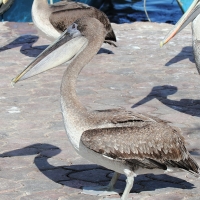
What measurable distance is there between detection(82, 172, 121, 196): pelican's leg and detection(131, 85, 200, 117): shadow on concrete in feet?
7.32

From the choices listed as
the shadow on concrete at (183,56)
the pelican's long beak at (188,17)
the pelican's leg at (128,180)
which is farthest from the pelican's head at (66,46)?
the shadow on concrete at (183,56)

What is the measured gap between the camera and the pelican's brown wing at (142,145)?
12.9 ft

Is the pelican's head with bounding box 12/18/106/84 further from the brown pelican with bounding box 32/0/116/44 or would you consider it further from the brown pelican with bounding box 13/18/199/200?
the brown pelican with bounding box 32/0/116/44

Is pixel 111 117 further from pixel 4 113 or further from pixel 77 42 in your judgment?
pixel 4 113

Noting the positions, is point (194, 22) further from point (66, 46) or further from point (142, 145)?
point (142, 145)

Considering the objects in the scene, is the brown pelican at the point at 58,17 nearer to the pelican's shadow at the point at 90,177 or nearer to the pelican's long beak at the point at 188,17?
the pelican's long beak at the point at 188,17

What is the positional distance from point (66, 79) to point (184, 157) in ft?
3.22

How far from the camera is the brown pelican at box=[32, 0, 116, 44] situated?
8.80m

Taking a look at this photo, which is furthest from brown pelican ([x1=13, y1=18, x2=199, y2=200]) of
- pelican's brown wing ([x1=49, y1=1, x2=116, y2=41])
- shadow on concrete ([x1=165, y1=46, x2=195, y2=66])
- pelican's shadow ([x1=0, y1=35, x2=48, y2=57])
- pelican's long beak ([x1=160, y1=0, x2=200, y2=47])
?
pelican's shadow ([x1=0, y1=35, x2=48, y2=57])

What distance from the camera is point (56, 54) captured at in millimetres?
4402

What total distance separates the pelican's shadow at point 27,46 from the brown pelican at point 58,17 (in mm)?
500

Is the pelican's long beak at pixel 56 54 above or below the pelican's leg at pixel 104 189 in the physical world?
above

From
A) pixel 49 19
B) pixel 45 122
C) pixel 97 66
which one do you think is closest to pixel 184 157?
pixel 45 122

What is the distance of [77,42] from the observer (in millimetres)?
4480
